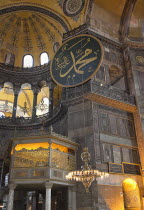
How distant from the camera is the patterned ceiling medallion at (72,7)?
532 inches

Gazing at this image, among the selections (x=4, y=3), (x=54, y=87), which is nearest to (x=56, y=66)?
(x=54, y=87)

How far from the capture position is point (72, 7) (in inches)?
541

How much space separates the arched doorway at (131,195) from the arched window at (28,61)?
34.8ft

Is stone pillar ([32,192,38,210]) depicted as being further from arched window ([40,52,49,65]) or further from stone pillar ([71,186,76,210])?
arched window ([40,52,49,65])

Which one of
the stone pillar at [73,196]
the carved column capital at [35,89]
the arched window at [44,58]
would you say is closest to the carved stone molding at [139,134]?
the stone pillar at [73,196]

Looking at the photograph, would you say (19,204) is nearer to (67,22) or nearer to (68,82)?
(68,82)

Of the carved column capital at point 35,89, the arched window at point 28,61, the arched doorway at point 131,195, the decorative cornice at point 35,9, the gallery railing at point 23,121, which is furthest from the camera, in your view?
the arched window at point 28,61

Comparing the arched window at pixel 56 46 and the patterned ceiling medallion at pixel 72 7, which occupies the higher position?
the patterned ceiling medallion at pixel 72 7

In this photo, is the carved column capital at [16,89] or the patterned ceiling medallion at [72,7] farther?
the carved column capital at [16,89]

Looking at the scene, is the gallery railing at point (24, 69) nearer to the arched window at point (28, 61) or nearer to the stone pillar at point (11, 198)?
the arched window at point (28, 61)

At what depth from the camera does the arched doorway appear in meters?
9.57

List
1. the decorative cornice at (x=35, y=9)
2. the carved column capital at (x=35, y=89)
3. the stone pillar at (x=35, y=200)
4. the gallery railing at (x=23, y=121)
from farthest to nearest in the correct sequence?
the carved column capital at (x=35, y=89)
the decorative cornice at (x=35, y=9)
the gallery railing at (x=23, y=121)
the stone pillar at (x=35, y=200)

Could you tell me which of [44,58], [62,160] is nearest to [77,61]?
[62,160]

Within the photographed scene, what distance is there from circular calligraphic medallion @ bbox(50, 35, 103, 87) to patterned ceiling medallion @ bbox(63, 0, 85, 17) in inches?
104
